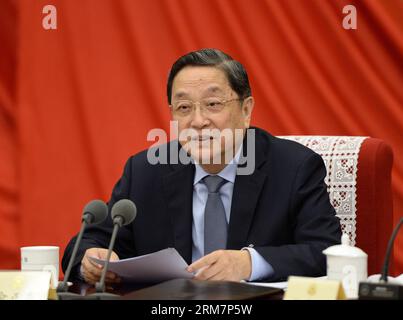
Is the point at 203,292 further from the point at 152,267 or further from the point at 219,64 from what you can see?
the point at 219,64

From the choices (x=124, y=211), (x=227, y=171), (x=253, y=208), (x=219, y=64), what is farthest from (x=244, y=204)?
(x=124, y=211)

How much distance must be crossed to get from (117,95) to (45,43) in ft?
1.69

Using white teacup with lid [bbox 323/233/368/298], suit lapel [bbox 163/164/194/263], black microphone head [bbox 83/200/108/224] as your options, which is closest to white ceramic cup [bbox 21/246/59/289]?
black microphone head [bbox 83/200/108/224]

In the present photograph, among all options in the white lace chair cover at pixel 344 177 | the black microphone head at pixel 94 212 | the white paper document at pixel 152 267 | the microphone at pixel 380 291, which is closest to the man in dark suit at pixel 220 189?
the white lace chair cover at pixel 344 177

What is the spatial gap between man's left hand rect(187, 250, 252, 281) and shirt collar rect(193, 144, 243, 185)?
429mm

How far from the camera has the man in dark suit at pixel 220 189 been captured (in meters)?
2.05

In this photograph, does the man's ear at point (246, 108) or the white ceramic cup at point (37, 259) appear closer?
the white ceramic cup at point (37, 259)

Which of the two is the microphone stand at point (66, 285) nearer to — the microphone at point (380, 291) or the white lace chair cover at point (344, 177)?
the microphone at point (380, 291)

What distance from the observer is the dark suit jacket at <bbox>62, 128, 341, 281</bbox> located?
203 centimetres

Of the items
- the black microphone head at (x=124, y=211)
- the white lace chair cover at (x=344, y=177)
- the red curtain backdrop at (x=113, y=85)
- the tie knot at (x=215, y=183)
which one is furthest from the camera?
the red curtain backdrop at (x=113, y=85)

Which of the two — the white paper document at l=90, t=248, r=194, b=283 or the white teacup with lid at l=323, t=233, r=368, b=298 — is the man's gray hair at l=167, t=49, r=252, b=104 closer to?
the white paper document at l=90, t=248, r=194, b=283

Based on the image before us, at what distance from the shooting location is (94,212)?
1542 mm

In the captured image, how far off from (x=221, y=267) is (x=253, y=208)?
417 mm
